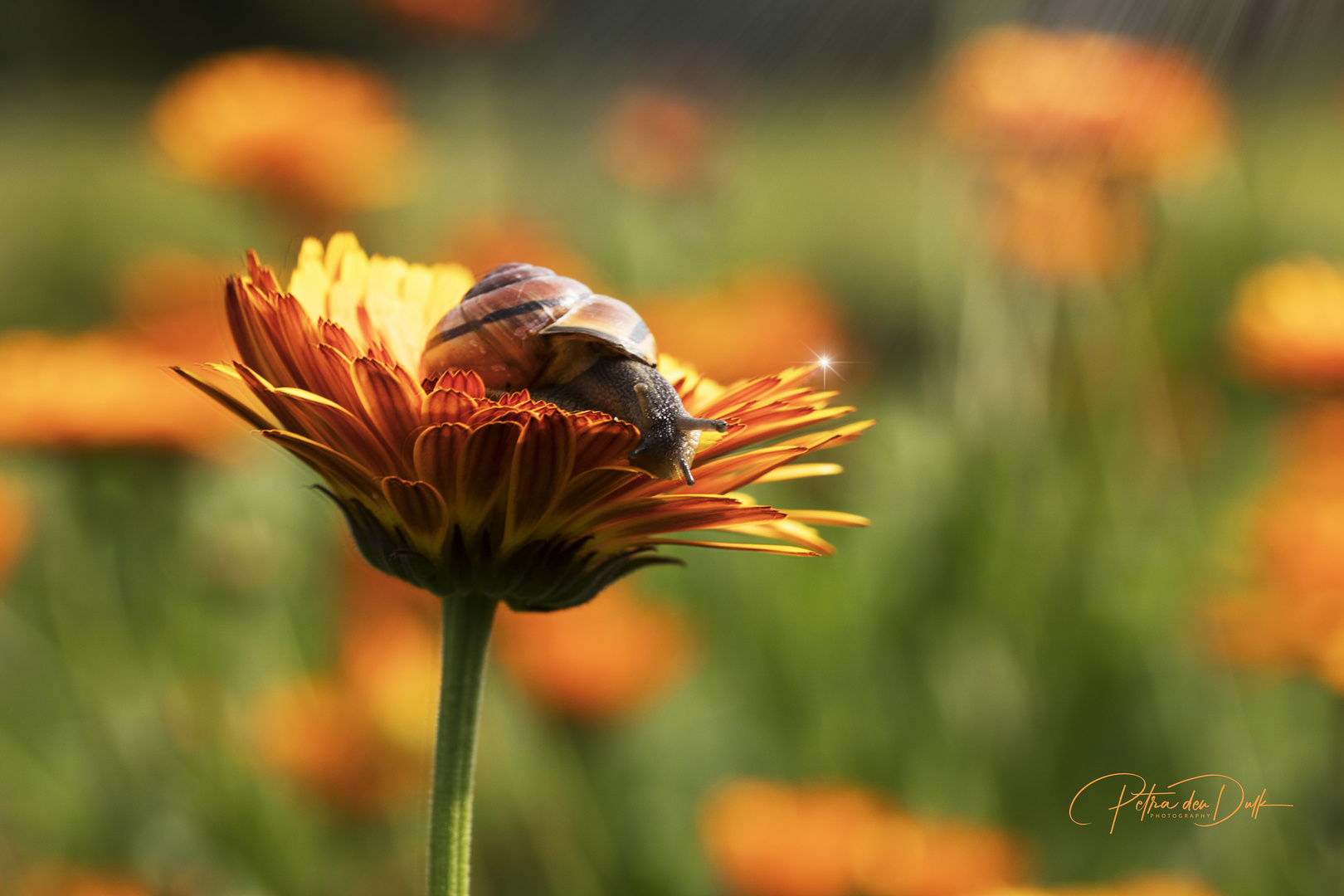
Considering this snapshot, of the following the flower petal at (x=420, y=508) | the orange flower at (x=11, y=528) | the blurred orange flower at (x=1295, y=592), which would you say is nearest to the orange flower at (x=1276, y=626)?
the blurred orange flower at (x=1295, y=592)

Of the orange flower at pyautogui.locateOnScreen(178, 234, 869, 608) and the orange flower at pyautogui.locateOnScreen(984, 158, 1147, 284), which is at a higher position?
the orange flower at pyautogui.locateOnScreen(984, 158, 1147, 284)

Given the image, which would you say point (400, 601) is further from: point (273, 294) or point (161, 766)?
point (273, 294)

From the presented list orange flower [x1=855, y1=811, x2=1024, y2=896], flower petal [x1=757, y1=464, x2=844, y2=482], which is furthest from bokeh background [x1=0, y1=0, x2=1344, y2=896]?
flower petal [x1=757, y1=464, x2=844, y2=482]

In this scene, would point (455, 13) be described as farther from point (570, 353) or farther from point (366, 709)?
point (570, 353)

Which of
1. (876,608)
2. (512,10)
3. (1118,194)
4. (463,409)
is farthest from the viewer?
(512,10)

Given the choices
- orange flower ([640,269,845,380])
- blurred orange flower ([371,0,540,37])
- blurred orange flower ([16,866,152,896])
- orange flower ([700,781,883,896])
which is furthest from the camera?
blurred orange flower ([371,0,540,37])

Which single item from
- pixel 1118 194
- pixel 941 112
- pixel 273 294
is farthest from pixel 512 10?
pixel 273 294

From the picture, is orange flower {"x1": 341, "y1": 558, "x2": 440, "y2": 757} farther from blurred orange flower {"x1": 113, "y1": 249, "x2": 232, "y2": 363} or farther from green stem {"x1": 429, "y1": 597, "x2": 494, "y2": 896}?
Answer: green stem {"x1": 429, "y1": 597, "x2": 494, "y2": 896}

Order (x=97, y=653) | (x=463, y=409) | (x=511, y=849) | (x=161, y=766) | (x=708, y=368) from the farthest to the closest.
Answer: (x=708, y=368), (x=97, y=653), (x=511, y=849), (x=161, y=766), (x=463, y=409)

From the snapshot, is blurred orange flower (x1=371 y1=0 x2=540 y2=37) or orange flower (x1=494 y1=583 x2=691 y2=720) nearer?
orange flower (x1=494 y1=583 x2=691 y2=720)
